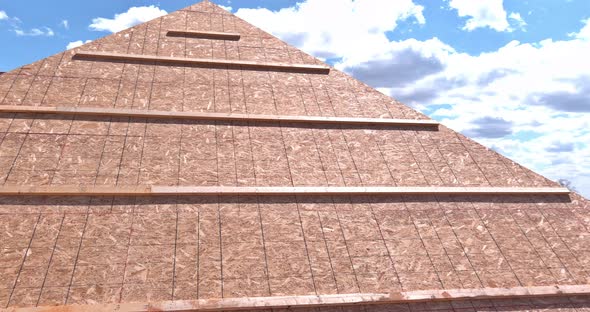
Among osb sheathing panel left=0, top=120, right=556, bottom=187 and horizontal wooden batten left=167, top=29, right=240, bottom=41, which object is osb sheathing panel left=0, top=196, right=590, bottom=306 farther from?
horizontal wooden batten left=167, top=29, right=240, bottom=41

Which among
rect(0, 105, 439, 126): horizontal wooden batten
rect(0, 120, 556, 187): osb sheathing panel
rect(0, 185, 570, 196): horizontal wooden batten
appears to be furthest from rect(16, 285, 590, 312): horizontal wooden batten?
rect(0, 105, 439, 126): horizontal wooden batten

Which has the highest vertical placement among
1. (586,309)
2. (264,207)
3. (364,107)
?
(364,107)

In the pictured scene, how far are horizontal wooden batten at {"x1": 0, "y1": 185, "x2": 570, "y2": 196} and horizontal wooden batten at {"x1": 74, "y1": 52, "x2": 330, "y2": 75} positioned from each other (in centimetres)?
621

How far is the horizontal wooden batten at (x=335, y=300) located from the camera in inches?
301

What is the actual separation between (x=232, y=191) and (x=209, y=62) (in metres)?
6.40

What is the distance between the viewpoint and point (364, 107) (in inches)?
565

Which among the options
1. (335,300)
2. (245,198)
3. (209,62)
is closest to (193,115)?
(209,62)

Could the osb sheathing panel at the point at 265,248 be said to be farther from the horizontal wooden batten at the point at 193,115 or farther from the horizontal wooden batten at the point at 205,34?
the horizontal wooden batten at the point at 205,34

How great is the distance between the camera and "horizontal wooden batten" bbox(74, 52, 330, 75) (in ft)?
46.9

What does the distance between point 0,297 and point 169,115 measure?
20.3ft

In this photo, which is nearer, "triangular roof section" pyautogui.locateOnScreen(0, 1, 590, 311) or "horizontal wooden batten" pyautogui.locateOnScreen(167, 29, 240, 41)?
"triangular roof section" pyautogui.locateOnScreen(0, 1, 590, 311)

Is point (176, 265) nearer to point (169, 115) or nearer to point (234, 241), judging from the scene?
point (234, 241)

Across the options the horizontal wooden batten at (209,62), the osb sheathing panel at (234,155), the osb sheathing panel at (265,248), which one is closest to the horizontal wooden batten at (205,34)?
the horizontal wooden batten at (209,62)

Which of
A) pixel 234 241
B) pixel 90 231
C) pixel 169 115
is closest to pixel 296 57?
pixel 169 115
